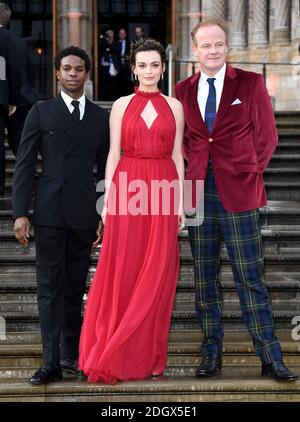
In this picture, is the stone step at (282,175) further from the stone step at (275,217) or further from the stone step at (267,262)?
Answer: the stone step at (267,262)

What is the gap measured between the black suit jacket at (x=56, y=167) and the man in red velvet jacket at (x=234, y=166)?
57 cm

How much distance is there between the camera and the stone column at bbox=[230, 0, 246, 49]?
14281 millimetres

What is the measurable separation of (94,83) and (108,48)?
0.72 m

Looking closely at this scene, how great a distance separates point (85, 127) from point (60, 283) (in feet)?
2.76

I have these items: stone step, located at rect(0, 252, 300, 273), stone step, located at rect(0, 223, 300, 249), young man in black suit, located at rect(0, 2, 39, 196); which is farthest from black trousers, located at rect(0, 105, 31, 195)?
stone step, located at rect(0, 252, 300, 273)

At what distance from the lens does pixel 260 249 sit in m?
4.76

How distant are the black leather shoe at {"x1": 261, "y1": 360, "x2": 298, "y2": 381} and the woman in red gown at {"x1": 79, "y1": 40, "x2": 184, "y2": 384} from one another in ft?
1.85

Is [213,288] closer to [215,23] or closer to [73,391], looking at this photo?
[73,391]

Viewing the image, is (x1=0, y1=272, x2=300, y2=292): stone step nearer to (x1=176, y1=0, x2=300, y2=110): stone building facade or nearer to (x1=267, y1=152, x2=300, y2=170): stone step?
(x1=267, y1=152, x2=300, y2=170): stone step

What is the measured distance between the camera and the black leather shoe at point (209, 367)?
190 inches

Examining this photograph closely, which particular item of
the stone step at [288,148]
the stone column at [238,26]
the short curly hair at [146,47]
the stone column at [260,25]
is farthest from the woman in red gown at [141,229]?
the stone column at [238,26]

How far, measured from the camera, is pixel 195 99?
15.8ft

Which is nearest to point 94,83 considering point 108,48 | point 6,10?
point 108,48

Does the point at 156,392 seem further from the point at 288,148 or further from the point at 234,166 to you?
the point at 288,148
